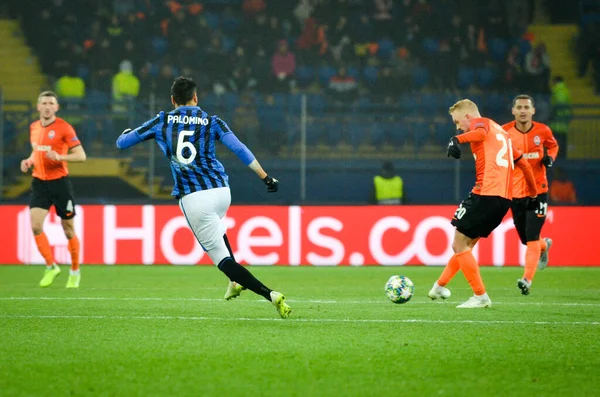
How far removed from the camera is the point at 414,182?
17969mm

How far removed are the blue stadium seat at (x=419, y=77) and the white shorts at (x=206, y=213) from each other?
13247mm

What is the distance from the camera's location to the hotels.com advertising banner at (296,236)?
15609 mm

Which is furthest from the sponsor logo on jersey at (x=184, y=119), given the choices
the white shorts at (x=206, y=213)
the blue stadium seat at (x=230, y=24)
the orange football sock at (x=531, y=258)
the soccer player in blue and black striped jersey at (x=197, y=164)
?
the blue stadium seat at (x=230, y=24)

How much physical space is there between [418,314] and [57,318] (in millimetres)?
2894

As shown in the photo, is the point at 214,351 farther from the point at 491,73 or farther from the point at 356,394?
the point at 491,73

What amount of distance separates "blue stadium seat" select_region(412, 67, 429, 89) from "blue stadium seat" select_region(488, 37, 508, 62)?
162 cm

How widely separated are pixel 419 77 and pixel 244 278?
1366 centimetres

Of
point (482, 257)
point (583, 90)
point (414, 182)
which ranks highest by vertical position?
point (583, 90)

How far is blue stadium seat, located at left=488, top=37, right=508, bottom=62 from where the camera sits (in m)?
21.2

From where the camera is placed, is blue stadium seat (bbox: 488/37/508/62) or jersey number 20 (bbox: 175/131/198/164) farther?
blue stadium seat (bbox: 488/37/508/62)

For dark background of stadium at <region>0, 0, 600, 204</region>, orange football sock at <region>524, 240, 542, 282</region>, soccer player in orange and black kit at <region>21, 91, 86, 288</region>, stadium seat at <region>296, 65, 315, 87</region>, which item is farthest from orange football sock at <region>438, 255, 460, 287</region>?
stadium seat at <region>296, 65, 315, 87</region>

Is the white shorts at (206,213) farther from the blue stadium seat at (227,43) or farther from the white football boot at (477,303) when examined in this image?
the blue stadium seat at (227,43)

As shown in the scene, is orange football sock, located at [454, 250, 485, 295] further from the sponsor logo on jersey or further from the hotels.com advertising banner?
the hotels.com advertising banner

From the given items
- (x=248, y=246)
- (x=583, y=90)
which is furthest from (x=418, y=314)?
(x=583, y=90)
